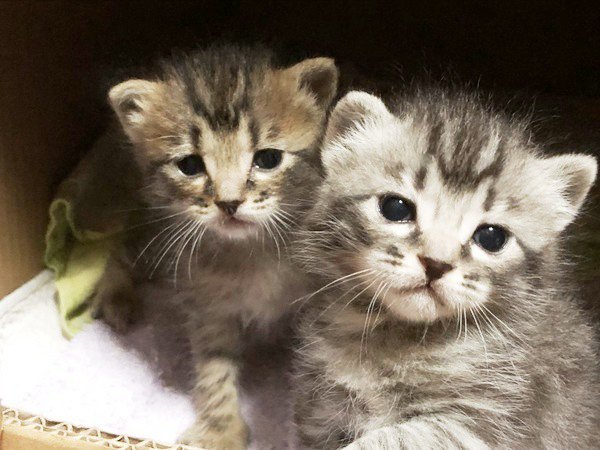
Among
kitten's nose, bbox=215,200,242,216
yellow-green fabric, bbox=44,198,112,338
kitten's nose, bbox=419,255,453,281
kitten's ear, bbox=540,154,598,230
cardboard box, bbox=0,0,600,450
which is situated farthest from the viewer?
yellow-green fabric, bbox=44,198,112,338

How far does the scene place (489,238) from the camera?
92cm

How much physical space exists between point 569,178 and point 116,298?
99cm

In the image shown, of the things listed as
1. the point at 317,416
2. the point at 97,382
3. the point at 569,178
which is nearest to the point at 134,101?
the point at 97,382

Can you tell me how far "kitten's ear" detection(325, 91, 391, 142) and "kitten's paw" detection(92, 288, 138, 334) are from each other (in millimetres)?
687

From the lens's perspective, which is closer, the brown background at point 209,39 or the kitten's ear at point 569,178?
the kitten's ear at point 569,178

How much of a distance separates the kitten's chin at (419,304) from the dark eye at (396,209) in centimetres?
10

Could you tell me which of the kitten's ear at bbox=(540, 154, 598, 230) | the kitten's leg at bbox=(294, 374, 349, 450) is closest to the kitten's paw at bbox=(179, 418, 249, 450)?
the kitten's leg at bbox=(294, 374, 349, 450)

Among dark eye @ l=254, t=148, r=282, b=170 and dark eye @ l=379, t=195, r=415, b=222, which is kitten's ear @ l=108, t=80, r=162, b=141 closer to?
dark eye @ l=254, t=148, r=282, b=170

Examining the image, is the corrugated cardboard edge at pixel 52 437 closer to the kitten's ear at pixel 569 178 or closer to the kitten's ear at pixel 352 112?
the kitten's ear at pixel 352 112

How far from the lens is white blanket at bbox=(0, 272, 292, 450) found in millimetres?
1243

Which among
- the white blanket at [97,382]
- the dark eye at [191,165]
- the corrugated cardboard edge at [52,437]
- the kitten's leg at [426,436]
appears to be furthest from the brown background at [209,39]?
the kitten's leg at [426,436]

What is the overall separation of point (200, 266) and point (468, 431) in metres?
0.61

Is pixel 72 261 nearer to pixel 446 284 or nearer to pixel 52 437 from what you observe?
pixel 52 437

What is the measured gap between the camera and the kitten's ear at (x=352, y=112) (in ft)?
3.27
